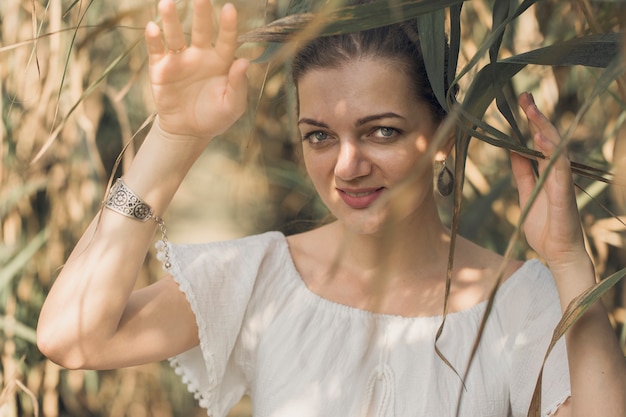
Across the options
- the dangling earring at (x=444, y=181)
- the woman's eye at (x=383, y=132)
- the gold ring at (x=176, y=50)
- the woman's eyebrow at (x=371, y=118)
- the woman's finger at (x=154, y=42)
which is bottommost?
the dangling earring at (x=444, y=181)

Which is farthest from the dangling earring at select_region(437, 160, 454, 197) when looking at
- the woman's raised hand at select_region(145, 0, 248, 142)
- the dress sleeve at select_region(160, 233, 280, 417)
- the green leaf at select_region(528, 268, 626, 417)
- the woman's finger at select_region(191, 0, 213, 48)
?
the green leaf at select_region(528, 268, 626, 417)

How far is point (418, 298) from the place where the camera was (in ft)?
4.19

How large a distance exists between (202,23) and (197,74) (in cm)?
10

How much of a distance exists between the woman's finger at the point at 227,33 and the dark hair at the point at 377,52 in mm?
308

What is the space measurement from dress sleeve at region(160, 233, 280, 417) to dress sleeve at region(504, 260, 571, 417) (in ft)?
1.20

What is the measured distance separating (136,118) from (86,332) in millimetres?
906

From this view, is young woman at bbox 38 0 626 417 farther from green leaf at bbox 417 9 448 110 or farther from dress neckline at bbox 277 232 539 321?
green leaf at bbox 417 9 448 110

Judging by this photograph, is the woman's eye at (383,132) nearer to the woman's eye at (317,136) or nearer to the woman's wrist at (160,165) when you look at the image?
the woman's eye at (317,136)

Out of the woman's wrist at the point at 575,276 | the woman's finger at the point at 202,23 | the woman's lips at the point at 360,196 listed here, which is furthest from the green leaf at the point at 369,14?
the woman's lips at the point at 360,196

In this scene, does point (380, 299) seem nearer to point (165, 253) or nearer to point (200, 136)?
point (200, 136)

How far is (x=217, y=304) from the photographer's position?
125 cm

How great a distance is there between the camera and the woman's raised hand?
782mm

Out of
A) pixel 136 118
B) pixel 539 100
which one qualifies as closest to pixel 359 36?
pixel 539 100

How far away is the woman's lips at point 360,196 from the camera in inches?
42.7
